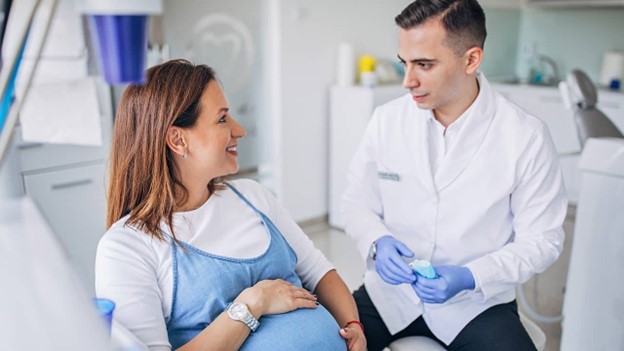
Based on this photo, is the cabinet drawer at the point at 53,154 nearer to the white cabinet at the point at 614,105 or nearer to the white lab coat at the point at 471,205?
the white lab coat at the point at 471,205

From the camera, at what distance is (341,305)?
1.28m

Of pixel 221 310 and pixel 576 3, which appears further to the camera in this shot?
pixel 576 3

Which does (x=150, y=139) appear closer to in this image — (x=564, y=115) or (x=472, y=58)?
(x=472, y=58)

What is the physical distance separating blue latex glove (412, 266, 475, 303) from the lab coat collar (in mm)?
226

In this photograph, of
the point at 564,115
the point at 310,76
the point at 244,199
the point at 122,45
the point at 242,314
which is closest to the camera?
the point at 122,45

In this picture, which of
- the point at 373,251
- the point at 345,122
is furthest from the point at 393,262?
the point at 345,122

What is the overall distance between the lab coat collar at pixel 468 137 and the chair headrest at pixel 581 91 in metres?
0.90

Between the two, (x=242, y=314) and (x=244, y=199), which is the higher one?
(x=244, y=199)

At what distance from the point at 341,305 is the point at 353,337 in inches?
3.7

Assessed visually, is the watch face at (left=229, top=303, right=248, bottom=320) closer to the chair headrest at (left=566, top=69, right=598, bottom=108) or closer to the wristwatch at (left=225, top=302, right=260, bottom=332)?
the wristwatch at (left=225, top=302, right=260, bottom=332)

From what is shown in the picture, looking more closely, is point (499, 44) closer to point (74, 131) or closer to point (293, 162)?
point (293, 162)

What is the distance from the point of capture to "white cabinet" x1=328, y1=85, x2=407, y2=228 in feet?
10.1

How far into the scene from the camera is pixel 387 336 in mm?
1426


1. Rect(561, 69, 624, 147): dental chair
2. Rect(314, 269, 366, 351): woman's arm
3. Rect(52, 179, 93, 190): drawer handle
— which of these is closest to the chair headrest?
Rect(561, 69, 624, 147): dental chair
